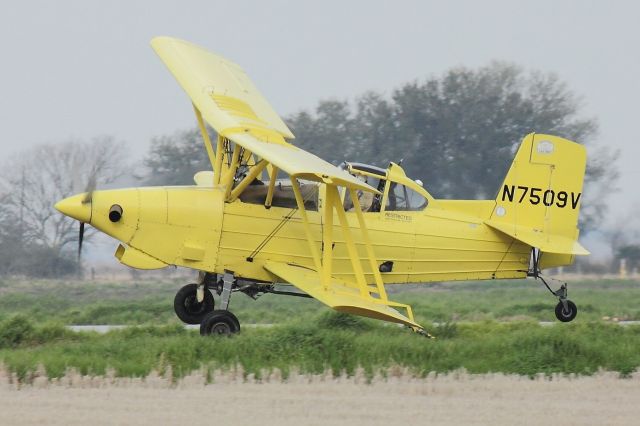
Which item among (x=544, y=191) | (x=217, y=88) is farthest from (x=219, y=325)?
(x=544, y=191)

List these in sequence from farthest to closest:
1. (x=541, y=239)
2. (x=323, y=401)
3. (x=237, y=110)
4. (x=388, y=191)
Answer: (x=541, y=239)
(x=237, y=110)
(x=388, y=191)
(x=323, y=401)

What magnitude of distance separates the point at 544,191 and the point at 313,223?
140 inches

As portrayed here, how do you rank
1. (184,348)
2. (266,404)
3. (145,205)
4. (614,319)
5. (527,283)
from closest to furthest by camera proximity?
(266,404), (184,348), (145,205), (614,319), (527,283)

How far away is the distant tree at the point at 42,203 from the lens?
3109cm

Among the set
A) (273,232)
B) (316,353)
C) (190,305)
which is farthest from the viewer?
(190,305)

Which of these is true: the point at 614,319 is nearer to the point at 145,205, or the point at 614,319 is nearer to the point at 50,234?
the point at 145,205

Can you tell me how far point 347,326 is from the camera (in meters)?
14.6

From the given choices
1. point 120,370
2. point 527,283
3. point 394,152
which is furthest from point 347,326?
point 394,152

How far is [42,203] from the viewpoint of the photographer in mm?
33219

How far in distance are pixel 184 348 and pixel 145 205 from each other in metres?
2.71

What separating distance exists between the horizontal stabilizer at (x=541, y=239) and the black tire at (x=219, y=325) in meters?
4.11

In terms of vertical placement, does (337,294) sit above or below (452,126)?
below

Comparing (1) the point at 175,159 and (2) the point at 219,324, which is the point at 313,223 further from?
(1) the point at 175,159

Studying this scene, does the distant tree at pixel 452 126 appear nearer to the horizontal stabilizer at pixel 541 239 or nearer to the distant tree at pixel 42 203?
the distant tree at pixel 42 203
